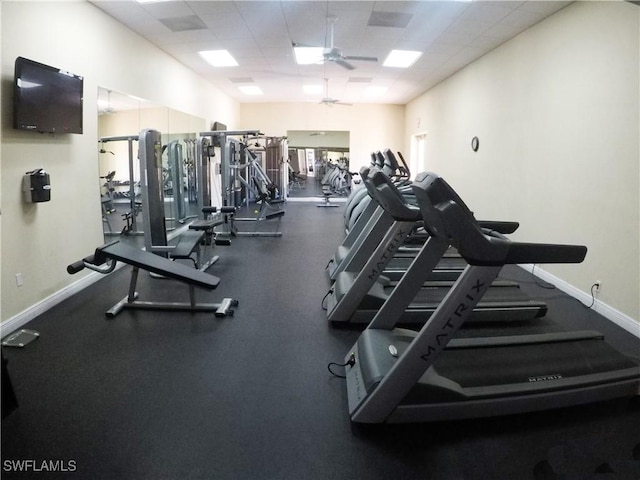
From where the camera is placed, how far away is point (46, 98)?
3.05 meters

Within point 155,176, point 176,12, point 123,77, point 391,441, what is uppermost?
point 176,12

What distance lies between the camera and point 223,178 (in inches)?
236

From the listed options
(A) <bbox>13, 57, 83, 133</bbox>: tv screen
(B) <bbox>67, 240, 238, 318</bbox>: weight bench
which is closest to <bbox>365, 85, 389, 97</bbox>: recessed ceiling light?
(A) <bbox>13, 57, 83, 133</bbox>: tv screen

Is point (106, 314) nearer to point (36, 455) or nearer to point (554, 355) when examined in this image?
point (36, 455)

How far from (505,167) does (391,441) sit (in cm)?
428

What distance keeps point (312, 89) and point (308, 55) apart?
3033 millimetres

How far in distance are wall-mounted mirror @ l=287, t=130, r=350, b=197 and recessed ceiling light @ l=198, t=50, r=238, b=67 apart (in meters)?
4.16

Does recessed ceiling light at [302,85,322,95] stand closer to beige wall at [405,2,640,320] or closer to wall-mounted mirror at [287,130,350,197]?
wall-mounted mirror at [287,130,350,197]

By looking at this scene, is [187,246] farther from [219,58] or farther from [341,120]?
[341,120]

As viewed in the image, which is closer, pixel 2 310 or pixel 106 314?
pixel 2 310

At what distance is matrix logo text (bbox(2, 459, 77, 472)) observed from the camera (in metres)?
1.57

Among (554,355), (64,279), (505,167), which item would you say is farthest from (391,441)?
(505,167)

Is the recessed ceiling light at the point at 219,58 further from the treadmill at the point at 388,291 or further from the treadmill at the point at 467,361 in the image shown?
the treadmill at the point at 467,361

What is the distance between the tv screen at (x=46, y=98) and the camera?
281cm
